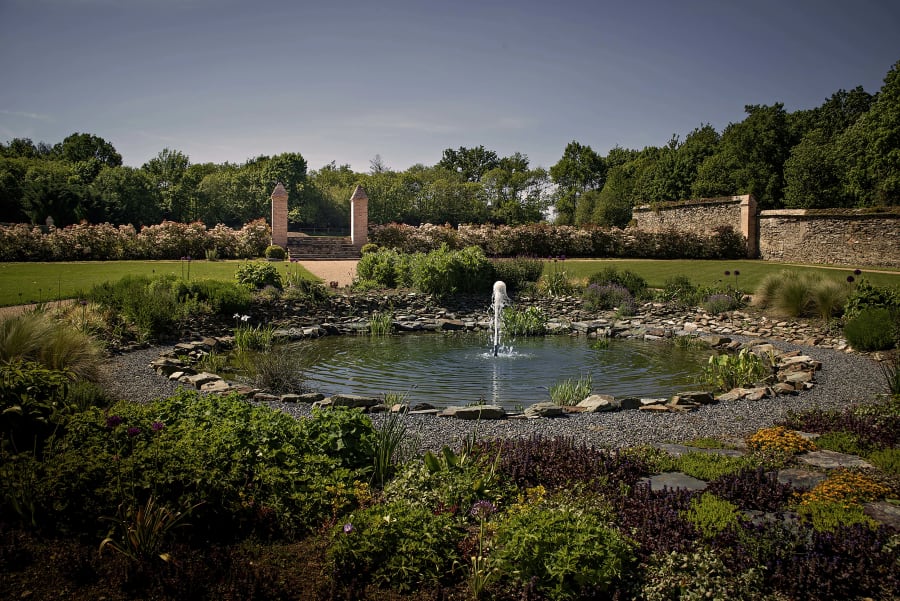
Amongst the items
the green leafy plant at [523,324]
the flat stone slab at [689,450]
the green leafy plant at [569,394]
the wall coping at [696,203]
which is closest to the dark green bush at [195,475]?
the flat stone slab at [689,450]

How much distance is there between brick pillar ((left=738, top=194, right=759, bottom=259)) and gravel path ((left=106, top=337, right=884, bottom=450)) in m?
18.8

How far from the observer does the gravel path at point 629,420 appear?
17.3ft

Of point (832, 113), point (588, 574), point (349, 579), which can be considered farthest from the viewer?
point (832, 113)

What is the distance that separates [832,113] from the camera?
40.2m

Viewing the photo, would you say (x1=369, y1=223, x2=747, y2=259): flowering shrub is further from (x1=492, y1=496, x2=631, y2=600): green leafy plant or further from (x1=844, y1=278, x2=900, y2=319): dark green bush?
(x1=492, y1=496, x2=631, y2=600): green leafy plant

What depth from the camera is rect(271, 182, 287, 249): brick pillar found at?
87.8 ft

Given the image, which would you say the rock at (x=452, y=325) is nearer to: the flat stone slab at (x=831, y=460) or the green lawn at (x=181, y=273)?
the green lawn at (x=181, y=273)

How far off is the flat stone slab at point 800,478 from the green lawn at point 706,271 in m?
12.1

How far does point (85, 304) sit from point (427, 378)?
6.06 metres

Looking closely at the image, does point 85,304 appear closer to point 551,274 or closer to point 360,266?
point 360,266

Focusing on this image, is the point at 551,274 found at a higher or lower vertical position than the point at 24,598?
higher

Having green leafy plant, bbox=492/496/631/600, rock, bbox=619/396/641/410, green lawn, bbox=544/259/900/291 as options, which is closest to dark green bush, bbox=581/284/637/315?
green lawn, bbox=544/259/900/291

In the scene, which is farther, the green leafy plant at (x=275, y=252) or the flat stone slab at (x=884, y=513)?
the green leafy plant at (x=275, y=252)

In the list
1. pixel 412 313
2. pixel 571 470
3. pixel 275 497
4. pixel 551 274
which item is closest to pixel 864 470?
pixel 571 470
